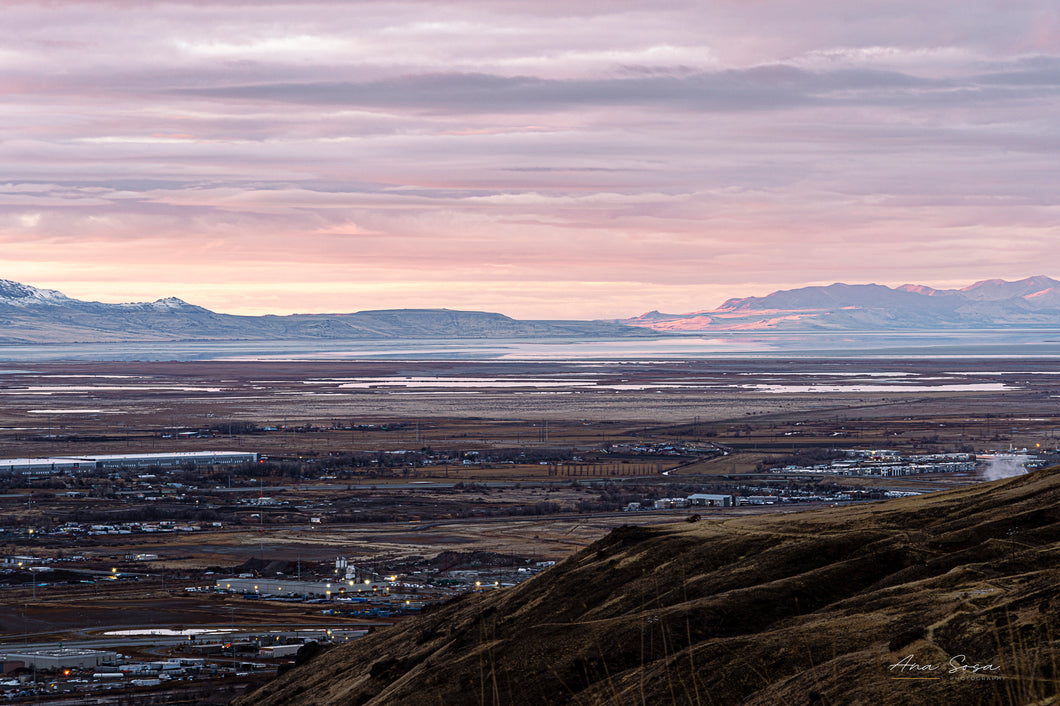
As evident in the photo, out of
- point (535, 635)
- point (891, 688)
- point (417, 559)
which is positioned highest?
point (891, 688)

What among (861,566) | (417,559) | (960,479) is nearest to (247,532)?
(417,559)

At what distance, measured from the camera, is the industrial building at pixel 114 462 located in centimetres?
16176

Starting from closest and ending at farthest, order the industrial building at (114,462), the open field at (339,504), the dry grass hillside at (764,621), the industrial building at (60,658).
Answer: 1. the dry grass hillside at (764,621)
2. the industrial building at (60,658)
3. the open field at (339,504)
4. the industrial building at (114,462)

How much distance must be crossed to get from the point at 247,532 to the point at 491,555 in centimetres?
2896

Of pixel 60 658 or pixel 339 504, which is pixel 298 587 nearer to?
pixel 60 658

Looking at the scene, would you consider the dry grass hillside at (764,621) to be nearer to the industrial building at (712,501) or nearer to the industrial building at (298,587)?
the industrial building at (298,587)

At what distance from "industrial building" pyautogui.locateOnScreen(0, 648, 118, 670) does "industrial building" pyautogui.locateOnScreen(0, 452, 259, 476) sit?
303 feet

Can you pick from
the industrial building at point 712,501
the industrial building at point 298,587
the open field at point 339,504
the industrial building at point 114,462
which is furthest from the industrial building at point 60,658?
the industrial building at point 114,462

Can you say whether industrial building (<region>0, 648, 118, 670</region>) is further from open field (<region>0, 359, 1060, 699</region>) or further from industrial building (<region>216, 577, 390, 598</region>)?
industrial building (<region>216, 577, 390, 598</region>)

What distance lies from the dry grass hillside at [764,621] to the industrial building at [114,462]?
375 ft

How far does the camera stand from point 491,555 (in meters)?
99.4

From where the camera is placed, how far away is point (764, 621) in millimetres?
40031

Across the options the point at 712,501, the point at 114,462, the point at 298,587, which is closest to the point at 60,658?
the point at 298,587

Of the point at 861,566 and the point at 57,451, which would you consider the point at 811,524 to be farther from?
the point at 57,451
